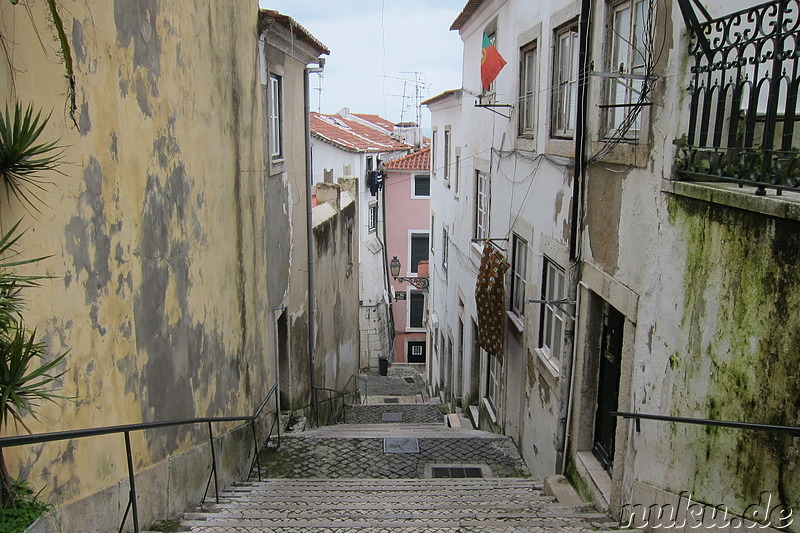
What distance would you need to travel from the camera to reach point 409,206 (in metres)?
35.5

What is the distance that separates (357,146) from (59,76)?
26276mm

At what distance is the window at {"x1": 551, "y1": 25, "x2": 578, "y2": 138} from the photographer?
24.5ft

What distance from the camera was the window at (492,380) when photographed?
461 inches

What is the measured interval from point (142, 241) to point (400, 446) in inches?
240

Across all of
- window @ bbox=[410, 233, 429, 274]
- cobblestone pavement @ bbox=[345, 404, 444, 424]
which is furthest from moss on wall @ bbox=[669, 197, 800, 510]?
window @ bbox=[410, 233, 429, 274]

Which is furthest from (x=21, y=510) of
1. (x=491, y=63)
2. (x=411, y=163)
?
(x=411, y=163)

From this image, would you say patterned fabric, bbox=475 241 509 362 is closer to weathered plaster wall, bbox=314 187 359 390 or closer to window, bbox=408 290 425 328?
weathered plaster wall, bbox=314 187 359 390

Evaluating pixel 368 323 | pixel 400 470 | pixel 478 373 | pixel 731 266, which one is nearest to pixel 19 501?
pixel 731 266

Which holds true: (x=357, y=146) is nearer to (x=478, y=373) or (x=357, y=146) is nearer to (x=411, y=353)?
(x=411, y=353)

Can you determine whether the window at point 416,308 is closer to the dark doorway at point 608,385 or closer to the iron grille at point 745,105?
the dark doorway at point 608,385

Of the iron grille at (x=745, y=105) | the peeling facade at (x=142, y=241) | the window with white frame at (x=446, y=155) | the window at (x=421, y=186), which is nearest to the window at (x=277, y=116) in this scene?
the peeling facade at (x=142, y=241)

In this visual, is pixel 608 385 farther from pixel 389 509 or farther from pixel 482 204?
pixel 482 204

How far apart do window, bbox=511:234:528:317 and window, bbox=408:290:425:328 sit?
2582cm

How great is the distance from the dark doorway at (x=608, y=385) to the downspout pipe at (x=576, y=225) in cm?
40
